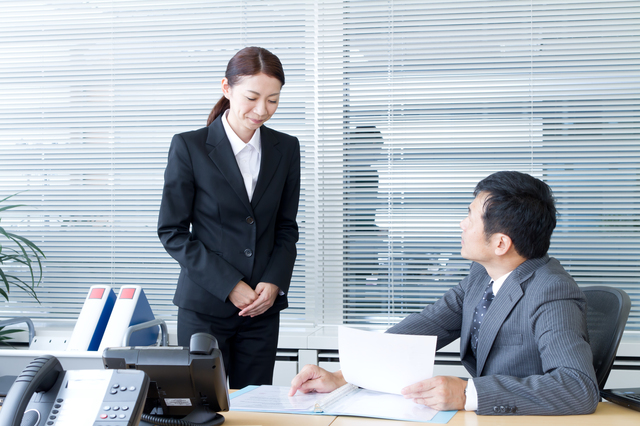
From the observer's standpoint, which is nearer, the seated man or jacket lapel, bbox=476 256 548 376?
the seated man

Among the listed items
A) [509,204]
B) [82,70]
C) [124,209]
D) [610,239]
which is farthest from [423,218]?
[82,70]

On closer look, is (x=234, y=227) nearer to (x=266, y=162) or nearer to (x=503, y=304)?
(x=266, y=162)

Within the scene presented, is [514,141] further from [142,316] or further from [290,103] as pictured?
[142,316]

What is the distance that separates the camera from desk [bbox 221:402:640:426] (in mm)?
1245

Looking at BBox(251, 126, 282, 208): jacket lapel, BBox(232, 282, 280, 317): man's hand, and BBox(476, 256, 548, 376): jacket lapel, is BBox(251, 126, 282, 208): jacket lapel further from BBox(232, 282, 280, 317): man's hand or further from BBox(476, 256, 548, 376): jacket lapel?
BBox(476, 256, 548, 376): jacket lapel

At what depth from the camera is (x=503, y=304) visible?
5.25ft

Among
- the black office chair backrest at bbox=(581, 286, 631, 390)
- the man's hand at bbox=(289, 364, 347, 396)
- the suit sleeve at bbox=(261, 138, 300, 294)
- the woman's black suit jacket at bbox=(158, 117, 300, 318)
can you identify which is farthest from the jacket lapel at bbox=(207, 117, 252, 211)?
the black office chair backrest at bbox=(581, 286, 631, 390)

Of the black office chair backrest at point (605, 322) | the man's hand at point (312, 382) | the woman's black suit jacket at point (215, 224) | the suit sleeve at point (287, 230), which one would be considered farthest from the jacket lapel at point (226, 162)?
the black office chair backrest at point (605, 322)

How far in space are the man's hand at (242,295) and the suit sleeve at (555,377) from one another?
0.85 m

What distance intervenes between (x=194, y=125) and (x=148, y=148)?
29cm

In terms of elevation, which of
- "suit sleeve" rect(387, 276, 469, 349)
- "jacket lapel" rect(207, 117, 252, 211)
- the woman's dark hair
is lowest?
"suit sleeve" rect(387, 276, 469, 349)

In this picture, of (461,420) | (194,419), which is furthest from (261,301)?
(461,420)

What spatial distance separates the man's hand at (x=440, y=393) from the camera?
1.32 meters

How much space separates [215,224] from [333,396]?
83 cm
